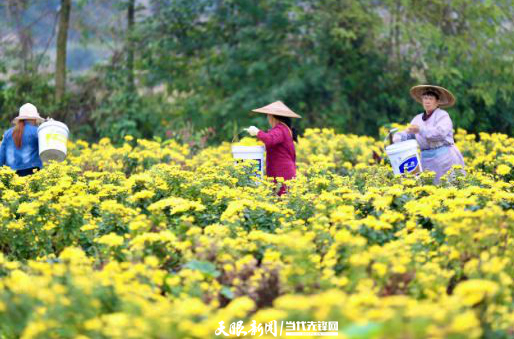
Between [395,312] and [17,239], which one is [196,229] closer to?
[17,239]

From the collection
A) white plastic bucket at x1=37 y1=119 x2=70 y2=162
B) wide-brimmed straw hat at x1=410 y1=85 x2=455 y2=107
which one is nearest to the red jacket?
wide-brimmed straw hat at x1=410 y1=85 x2=455 y2=107

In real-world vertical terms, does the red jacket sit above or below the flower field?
above

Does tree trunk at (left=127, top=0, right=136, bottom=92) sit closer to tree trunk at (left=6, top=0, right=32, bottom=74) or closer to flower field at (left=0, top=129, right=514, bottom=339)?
tree trunk at (left=6, top=0, right=32, bottom=74)

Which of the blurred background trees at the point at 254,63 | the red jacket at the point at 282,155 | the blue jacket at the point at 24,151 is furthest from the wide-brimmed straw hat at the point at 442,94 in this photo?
the blurred background trees at the point at 254,63

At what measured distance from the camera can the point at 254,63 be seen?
13.5m

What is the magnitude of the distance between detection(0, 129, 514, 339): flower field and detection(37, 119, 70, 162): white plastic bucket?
0.74m

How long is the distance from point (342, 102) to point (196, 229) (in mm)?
10087

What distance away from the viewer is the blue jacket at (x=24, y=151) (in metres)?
7.21

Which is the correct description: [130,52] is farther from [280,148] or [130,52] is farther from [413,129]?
[413,129]

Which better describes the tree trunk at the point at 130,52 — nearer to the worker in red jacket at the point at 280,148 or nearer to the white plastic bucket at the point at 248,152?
the worker in red jacket at the point at 280,148

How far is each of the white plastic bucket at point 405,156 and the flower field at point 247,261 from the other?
1.21ft

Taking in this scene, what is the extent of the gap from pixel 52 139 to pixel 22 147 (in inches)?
19.3

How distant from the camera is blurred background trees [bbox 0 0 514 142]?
43.8 ft

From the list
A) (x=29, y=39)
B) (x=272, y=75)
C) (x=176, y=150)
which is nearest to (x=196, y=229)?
(x=176, y=150)
